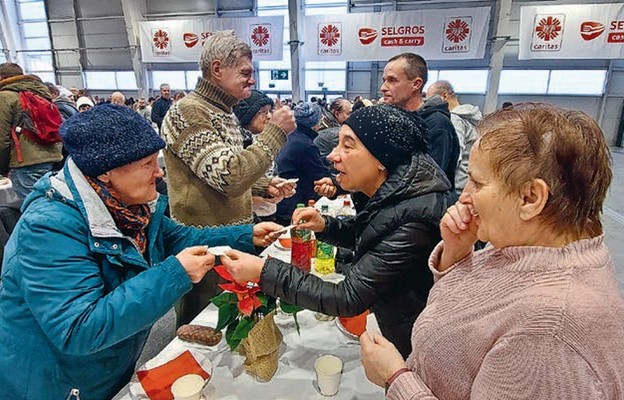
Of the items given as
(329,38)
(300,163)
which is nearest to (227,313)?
(300,163)

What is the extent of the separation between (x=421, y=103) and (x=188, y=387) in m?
2.48

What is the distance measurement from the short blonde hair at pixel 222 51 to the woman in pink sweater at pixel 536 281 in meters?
1.30

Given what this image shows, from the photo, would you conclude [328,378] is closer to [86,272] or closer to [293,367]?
[293,367]

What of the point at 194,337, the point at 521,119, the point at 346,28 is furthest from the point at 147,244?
the point at 346,28

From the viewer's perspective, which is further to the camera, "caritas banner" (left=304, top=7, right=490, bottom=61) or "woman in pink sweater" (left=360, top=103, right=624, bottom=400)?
"caritas banner" (left=304, top=7, right=490, bottom=61)

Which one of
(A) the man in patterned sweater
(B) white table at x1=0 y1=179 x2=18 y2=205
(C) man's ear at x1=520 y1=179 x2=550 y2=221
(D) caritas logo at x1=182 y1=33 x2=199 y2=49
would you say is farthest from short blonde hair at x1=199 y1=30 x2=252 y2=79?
(D) caritas logo at x1=182 y1=33 x2=199 y2=49

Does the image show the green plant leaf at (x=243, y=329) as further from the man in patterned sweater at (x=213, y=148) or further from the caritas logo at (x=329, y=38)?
the caritas logo at (x=329, y=38)

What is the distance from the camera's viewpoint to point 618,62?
1095 centimetres

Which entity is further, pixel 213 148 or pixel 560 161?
pixel 213 148

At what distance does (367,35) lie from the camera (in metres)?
9.45

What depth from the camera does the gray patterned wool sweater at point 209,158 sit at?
1607mm

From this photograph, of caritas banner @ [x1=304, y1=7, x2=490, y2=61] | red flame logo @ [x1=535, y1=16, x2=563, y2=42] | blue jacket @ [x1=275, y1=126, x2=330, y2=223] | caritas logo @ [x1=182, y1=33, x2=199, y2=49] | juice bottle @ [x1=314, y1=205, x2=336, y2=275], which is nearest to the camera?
juice bottle @ [x1=314, y1=205, x2=336, y2=275]

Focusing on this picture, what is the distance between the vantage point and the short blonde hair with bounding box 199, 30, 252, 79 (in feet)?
5.62

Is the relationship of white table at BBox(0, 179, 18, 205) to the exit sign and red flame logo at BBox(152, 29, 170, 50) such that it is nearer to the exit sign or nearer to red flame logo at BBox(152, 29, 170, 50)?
red flame logo at BBox(152, 29, 170, 50)
